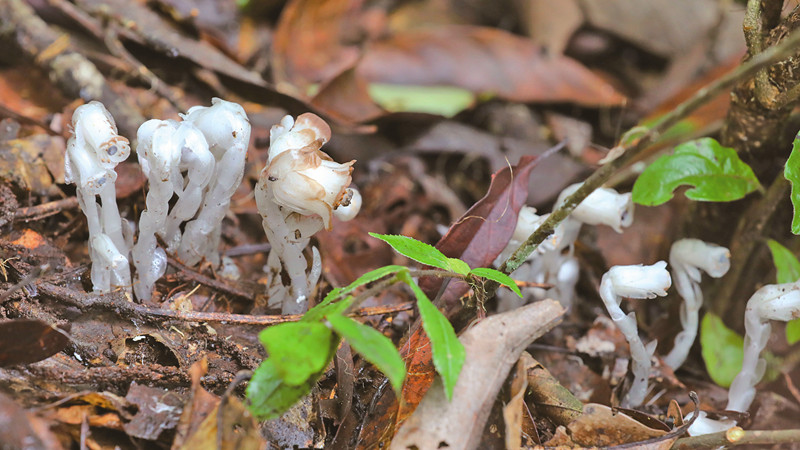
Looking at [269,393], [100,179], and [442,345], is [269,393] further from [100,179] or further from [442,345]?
[100,179]

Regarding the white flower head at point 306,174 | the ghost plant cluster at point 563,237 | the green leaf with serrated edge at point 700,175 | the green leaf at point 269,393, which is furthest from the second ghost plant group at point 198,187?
the green leaf with serrated edge at point 700,175

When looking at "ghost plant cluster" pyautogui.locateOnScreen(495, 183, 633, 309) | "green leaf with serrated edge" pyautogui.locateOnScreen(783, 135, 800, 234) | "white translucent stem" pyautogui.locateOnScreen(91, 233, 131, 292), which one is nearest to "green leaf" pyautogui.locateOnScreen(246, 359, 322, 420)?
"white translucent stem" pyautogui.locateOnScreen(91, 233, 131, 292)

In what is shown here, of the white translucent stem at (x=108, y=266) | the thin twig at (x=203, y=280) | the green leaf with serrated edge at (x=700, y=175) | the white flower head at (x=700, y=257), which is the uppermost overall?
the green leaf with serrated edge at (x=700, y=175)

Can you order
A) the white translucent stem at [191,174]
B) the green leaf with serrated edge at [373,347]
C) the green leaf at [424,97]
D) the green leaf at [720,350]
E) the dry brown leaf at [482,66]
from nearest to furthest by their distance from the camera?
1. the green leaf with serrated edge at [373,347]
2. the white translucent stem at [191,174]
3. the green leaf at [720,350]
4. the green leaf at [424,97]
5. the dry brown leaf at [482,66]

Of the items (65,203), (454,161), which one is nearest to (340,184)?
(65,203)

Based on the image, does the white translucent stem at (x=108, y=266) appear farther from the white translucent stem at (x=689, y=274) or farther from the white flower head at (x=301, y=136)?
the white translucent stem at (x=689, y=274)

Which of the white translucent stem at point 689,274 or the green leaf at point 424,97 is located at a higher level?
the white translucent stem at point 689,274

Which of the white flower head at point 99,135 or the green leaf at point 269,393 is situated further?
the white flower head at point 99,135

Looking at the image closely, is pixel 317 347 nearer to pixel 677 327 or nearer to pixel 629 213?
pixel 629 213

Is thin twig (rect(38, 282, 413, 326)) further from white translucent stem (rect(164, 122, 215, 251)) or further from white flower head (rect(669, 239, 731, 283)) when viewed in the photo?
white flower head (rect(669, 239, 731, 283))
